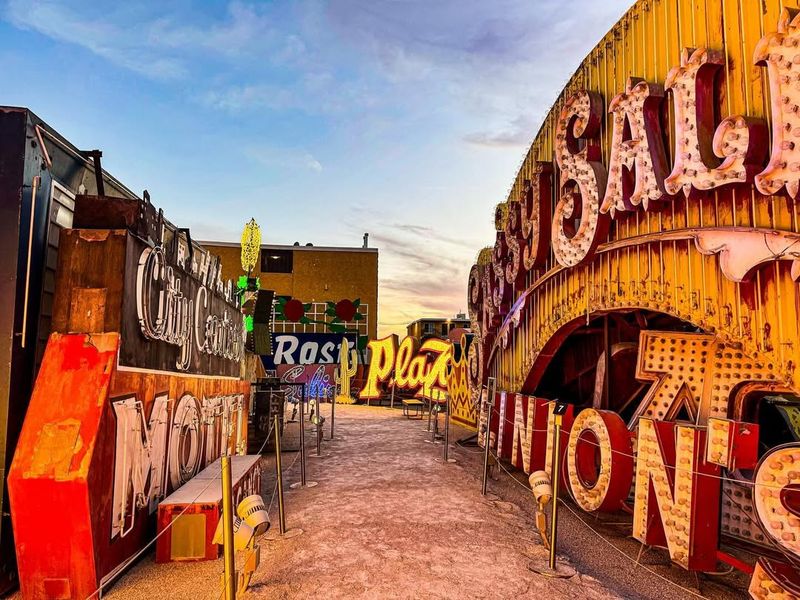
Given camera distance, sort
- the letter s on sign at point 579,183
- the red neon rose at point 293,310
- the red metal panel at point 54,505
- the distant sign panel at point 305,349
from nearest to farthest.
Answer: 1. the red metal panel at point 54,505
2. the letter s on sign at point 579,183
3. the red neon rose at point 293,310
4. the distant sign panel at point 305,349

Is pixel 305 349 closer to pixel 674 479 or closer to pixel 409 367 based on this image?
pixel 409 367

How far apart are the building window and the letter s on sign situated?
3173cm

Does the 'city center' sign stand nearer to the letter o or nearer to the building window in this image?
the letter o

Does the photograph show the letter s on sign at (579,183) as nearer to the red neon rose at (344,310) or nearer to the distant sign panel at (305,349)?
the red neon rose at (344,310)

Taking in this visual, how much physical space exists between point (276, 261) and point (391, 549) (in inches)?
1344

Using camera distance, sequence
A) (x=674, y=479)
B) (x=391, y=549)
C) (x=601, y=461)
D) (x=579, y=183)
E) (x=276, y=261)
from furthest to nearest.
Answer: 1. (x=276, y=261)
2. (x=579, y=183)
3. (x=601, y=461)
4. (x=391, y=549)
5. (x=674, y=479)

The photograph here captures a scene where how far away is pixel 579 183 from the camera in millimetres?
7828

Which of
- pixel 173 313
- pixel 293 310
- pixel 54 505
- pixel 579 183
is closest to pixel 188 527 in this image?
pixel 54 505

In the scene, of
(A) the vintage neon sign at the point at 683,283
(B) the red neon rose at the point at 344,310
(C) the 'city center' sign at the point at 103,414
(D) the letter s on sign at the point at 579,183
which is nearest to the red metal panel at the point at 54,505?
(C) the 'city center' sign at the point at 103,414

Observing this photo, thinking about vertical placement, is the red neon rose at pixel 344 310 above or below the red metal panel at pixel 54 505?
above

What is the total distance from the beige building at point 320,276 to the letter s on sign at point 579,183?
30.2 meters

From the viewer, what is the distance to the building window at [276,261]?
38.3 metres

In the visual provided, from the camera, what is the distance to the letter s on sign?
750cm

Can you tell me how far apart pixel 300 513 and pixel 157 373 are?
9.80ft
